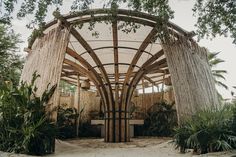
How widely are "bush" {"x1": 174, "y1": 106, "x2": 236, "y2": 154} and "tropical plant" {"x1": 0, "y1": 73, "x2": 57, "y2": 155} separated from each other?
9.26ft

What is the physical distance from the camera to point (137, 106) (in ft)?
42.8

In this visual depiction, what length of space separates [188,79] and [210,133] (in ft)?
6.82

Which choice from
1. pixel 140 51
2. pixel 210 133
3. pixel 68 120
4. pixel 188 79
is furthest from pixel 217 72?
pixel 210 133

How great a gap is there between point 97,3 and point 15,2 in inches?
54.2

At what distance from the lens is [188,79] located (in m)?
6.95

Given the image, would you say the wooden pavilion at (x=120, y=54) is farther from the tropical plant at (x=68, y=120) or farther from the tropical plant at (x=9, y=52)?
the tropical plant at (x=9, y=52)

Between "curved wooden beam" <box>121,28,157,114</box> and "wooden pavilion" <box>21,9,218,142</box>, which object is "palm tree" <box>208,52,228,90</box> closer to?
"wooden pavilion" <box>21,9,218,142</box>

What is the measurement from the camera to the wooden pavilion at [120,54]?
636 centimetres

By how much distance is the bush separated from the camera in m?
5.07

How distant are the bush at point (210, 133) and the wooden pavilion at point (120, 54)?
2.47ft

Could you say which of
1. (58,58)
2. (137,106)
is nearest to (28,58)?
(58,58)

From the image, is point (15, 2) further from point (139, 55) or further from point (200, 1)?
point (139, 55)

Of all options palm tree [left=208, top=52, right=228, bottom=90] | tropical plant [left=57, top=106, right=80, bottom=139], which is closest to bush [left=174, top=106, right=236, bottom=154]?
tropical plant [left=57, top=106, right=80, bottom=139]

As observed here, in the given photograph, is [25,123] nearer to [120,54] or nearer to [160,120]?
[120,54]
